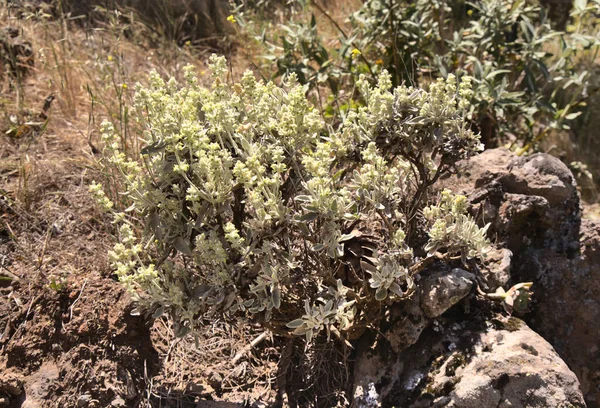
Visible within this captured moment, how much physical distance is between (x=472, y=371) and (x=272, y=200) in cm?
120

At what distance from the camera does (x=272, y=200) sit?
2359 mm

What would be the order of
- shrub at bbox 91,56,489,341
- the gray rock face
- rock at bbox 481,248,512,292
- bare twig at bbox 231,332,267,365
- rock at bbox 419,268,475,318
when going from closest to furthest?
shrub at bbox 91,56,489,341
rock at bbox 419,268,475,318
rock at bbox 481,248,512,292
bare twig at bbox 231,332,267,365
the gray rock face

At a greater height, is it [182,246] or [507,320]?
[182,246]

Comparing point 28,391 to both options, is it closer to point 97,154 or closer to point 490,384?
point 97,154

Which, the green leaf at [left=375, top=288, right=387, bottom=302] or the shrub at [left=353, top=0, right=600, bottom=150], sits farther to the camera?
the shrub at [left=353, top=0, right=600, bottom=150]

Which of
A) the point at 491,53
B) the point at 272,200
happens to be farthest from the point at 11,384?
the point at 491,53

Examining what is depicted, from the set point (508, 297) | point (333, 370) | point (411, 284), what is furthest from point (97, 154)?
point (508, 297)

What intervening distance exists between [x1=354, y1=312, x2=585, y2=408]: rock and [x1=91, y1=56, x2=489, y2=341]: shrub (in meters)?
0.27

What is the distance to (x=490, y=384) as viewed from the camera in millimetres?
2535

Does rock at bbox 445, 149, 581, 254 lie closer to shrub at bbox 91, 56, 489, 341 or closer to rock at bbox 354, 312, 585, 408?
shrub at bbox 91, 56, 489, 341

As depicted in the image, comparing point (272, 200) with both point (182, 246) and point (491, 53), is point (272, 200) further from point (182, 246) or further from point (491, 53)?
point (491, 53)

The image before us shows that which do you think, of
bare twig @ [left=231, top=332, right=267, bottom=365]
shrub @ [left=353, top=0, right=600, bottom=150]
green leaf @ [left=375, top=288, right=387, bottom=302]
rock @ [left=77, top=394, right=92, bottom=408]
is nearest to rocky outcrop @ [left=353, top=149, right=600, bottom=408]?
green leaf @ [left=375, top=288, right=387, bottom=302]

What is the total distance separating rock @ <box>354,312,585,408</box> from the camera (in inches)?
98.6

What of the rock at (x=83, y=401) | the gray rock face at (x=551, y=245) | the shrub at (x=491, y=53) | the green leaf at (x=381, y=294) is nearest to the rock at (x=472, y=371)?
the green leaf at (x=381, y=294)
